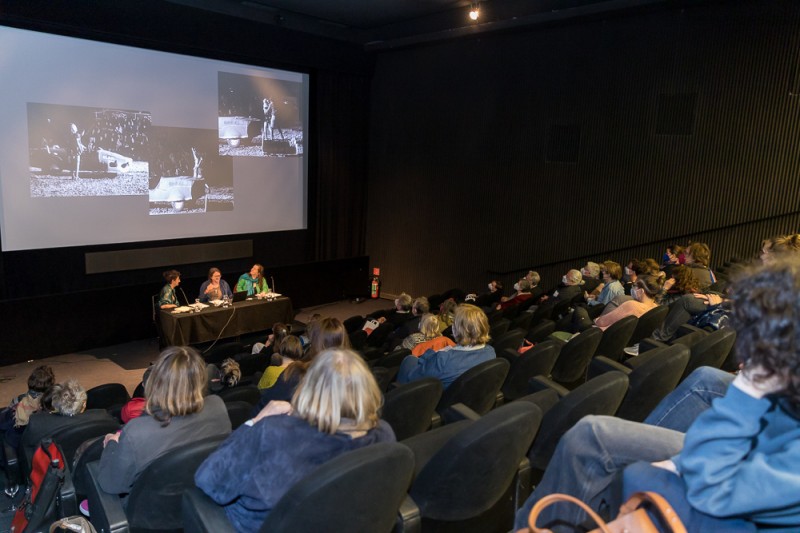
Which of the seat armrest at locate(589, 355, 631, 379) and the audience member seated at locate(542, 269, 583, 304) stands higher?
the seat armrest at locate(589, 355, 631, 379)

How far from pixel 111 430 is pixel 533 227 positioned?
760 cm

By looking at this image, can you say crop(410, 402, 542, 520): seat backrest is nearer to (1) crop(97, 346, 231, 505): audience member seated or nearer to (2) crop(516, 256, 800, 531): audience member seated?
(2) crop(516, 256, 800, 531): audience member seated

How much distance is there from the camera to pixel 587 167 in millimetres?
8734

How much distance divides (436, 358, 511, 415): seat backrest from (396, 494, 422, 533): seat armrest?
3.94ft

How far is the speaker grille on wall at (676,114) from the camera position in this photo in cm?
773

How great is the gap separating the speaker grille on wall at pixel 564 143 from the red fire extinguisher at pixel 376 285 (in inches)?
171

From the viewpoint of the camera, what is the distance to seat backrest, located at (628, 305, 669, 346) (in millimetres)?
4453

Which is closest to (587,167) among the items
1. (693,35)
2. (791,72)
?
(693,35)

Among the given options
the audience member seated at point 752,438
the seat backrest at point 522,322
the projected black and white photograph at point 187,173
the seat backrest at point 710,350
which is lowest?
the seat backrest at point 522,322

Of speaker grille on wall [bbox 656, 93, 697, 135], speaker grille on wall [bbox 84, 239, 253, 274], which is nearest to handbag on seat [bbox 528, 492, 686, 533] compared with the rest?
speaker grille on wall [bbox 656, 93, 697, 135]

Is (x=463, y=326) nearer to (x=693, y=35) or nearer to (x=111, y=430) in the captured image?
(x=111, y=430)

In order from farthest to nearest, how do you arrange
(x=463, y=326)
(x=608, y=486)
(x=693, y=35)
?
(x=693, y=35) → (x=463, y=326) → (x=608, y=486)

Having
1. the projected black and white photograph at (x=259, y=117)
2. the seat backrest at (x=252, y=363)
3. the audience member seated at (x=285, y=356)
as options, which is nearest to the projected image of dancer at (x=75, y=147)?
the projected black and white photograph at (x=259, y=117)

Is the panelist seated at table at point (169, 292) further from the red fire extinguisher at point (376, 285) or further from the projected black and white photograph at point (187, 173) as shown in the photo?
the red fire extinguisher at point (376, 285)
